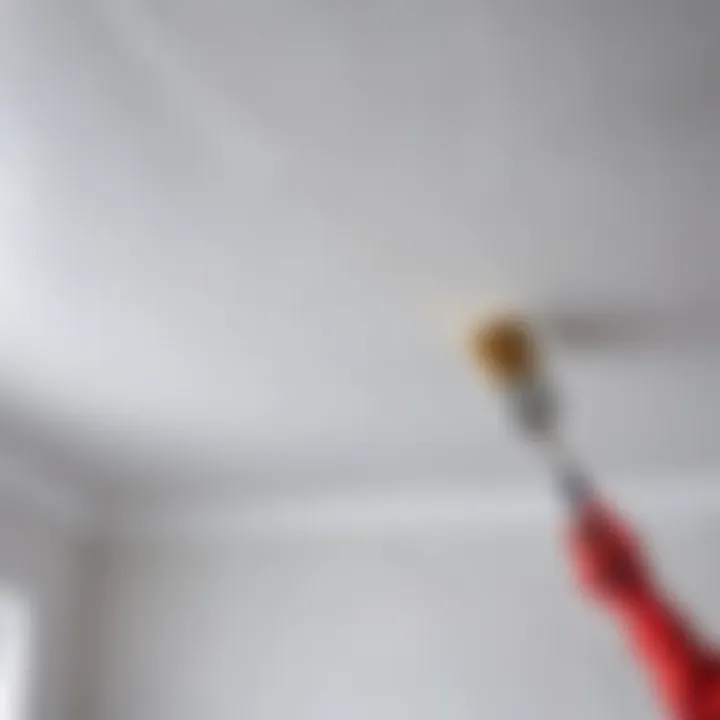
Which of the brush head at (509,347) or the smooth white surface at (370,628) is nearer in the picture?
the brush head at (509,347)

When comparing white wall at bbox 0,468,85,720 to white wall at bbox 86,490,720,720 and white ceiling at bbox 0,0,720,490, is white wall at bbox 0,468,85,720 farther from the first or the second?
white ceiling at bbox 0,0,720,490

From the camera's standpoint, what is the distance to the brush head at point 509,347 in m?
1.32

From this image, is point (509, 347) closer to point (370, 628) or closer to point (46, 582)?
point (370, 628)

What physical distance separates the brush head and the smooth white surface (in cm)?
82

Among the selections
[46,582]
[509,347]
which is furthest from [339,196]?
[46,582]

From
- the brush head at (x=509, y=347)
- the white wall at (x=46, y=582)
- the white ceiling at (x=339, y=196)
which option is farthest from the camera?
the white wall at (x=46, y=582)

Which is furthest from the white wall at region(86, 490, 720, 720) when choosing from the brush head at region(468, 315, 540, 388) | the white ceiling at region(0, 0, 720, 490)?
the brush head at region(468, 315, 540, 388)

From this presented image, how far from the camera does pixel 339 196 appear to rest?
1.05m

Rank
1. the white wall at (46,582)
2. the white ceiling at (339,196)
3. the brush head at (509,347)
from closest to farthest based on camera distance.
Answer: the white ceiling at (339,196) < the brush head at (509,347) < the white wall at (46,582)

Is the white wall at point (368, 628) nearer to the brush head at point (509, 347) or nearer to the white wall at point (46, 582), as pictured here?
the white wall at point (46, 582)

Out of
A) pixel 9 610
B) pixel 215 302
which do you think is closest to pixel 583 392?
pixel 215 302

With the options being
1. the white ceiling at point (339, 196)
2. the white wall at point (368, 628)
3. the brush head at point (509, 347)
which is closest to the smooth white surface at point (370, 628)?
the white wall at point (368, 628)

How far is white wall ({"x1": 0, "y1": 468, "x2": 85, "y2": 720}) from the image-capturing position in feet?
6.43

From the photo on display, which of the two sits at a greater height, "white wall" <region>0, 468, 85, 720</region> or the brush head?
"white wall" <region>0, 468, 85, 720</region>
